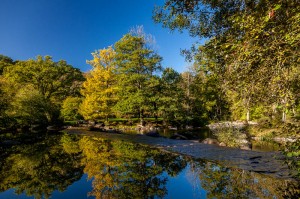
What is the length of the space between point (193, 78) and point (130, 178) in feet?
149

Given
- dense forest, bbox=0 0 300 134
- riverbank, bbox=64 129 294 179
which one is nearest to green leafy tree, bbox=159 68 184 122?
dense forest, bbox=0 0 300 134

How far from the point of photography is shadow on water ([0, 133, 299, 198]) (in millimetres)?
9391

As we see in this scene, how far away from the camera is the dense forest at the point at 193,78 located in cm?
541

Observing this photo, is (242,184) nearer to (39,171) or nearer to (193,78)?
(39,171)

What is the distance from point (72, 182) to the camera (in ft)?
36.3

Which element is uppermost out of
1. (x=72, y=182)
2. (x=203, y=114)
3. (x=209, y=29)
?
(x=209, y=29)

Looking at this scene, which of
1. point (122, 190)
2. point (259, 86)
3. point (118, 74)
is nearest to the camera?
point (259, 86)

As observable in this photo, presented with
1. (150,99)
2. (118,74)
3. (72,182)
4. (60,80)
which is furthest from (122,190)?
(60,80)

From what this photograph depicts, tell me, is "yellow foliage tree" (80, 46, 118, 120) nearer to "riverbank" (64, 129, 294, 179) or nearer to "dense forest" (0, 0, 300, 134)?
"dense forest" (0, 0, 300, 134)

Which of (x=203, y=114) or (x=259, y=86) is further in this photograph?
(x=203, y=114)

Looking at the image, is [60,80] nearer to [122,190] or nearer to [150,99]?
[150,99]

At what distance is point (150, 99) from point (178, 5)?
2944 centimetres

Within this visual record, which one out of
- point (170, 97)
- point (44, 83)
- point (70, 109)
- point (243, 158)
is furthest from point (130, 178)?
point (44, 83)

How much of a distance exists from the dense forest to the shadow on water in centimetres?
291
